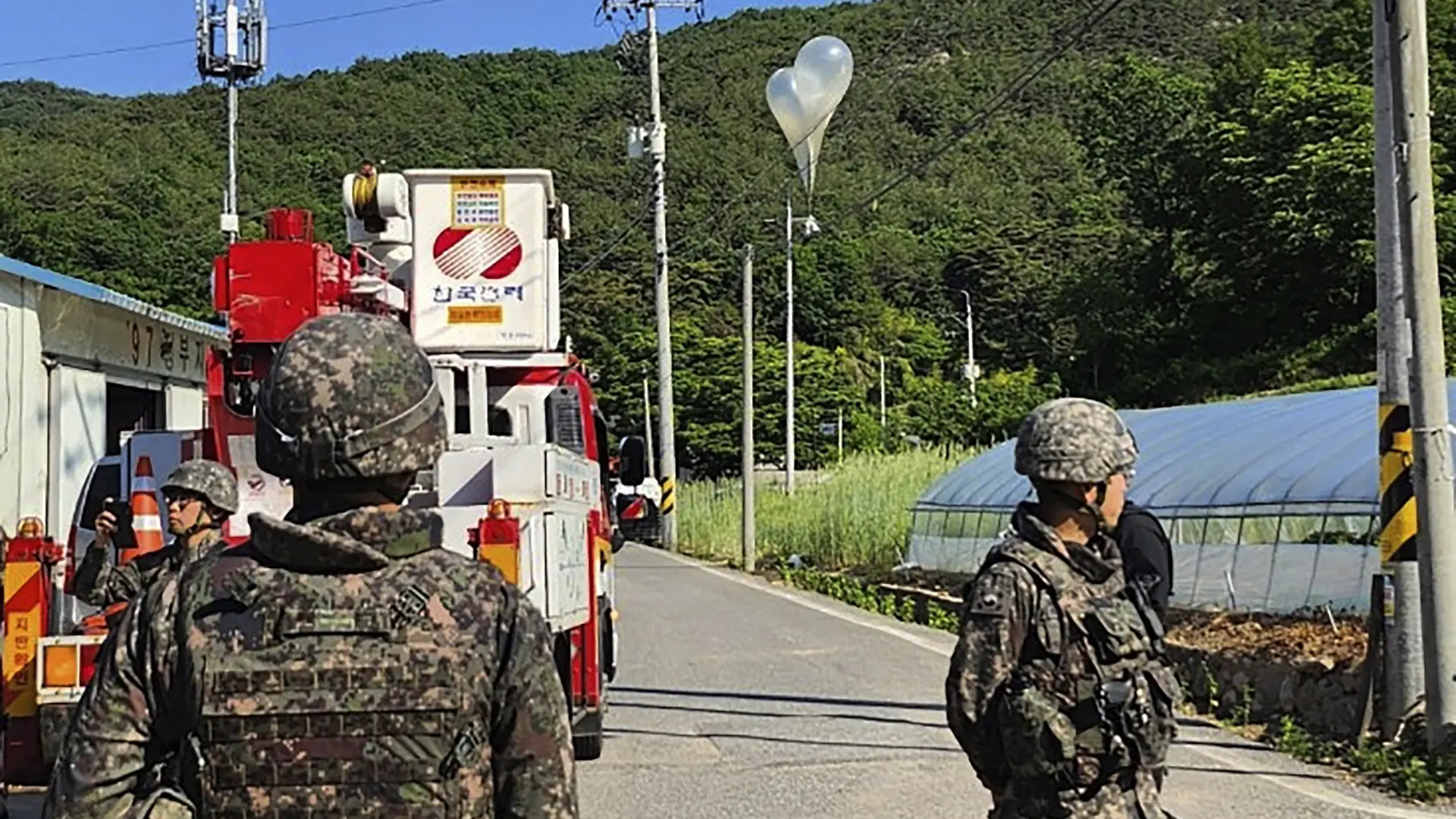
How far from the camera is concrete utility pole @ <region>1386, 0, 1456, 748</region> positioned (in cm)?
938

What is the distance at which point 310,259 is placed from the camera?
27.7ft

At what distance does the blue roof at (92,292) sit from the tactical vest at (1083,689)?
9255 mm

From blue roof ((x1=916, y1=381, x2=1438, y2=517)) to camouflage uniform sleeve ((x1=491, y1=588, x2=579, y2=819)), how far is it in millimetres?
10252

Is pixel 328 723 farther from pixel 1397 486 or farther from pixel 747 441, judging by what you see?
pixel 747 441

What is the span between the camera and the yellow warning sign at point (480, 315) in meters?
9.63

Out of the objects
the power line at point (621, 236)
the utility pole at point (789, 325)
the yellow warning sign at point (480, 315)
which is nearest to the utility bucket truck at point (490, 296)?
the yellow warning sign at point (480, 315)

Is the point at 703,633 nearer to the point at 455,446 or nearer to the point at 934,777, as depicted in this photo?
the point at 934,777

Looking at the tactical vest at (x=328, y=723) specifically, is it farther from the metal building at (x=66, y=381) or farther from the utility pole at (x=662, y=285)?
the utility pole at (x=662, y=285)

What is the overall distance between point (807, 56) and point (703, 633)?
7249 mm

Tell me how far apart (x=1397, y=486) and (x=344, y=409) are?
8.58 meters

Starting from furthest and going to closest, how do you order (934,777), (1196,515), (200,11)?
(200,11) → (1196,515) → (934,777)

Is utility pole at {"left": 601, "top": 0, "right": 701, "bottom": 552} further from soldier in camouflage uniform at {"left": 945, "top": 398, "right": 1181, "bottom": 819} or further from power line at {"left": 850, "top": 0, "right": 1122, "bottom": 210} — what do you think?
soldier in camouflage uniform at {"left": 945, "top": 398, "right": 1181, "bottom": 819}

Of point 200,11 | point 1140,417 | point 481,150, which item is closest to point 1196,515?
point 1140,417

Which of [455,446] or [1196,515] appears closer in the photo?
[455,446]
